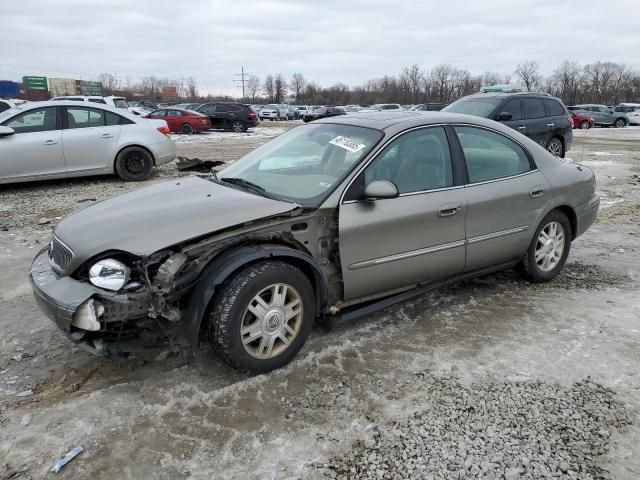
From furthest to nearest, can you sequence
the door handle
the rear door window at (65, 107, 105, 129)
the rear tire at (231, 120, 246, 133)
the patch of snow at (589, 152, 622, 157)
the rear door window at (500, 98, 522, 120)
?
the rear tire at (231, 120, 246, 133), the patch of snow at (589, 152, 622, 157), the rear door window at (500, 98, 522, 120), the rear door window at (65, 107, 105, 129), the door handle

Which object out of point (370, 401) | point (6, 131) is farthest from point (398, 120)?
point (6, 131)

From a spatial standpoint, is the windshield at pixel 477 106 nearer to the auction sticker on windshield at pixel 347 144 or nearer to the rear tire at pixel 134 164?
the rear tire at pixel 134 164

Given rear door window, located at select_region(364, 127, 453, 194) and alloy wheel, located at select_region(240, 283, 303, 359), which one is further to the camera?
rear door window, located at select_region(364, 127, 453, 194)

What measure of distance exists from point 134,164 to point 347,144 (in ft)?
23.2

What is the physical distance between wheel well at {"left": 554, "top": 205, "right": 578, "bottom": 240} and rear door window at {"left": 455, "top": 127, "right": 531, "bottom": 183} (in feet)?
2.01

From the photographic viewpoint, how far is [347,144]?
378cm

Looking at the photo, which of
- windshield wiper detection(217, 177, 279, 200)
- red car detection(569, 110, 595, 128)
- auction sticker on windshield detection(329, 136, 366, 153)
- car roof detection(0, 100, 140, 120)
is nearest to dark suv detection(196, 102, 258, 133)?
car roof detection(0, 100, 140, 120)

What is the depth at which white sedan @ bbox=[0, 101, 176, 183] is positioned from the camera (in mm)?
8391

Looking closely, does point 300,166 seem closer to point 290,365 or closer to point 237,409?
point 290,365

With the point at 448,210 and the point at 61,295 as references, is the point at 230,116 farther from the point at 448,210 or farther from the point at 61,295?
the point at 61,295

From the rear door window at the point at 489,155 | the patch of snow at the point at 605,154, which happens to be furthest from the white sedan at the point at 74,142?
the patch of snow at the point at 605,154

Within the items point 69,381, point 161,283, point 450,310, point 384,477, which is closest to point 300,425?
point 384,477

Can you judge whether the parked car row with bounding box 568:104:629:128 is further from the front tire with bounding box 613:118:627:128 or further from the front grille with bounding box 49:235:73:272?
the front grille with bounding box 49:235:73:272

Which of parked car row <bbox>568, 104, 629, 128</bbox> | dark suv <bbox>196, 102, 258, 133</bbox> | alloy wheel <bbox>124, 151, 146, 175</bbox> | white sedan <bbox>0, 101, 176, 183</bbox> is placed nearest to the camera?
white sedan <bbox>0, 101, 176, 183</bbox>
